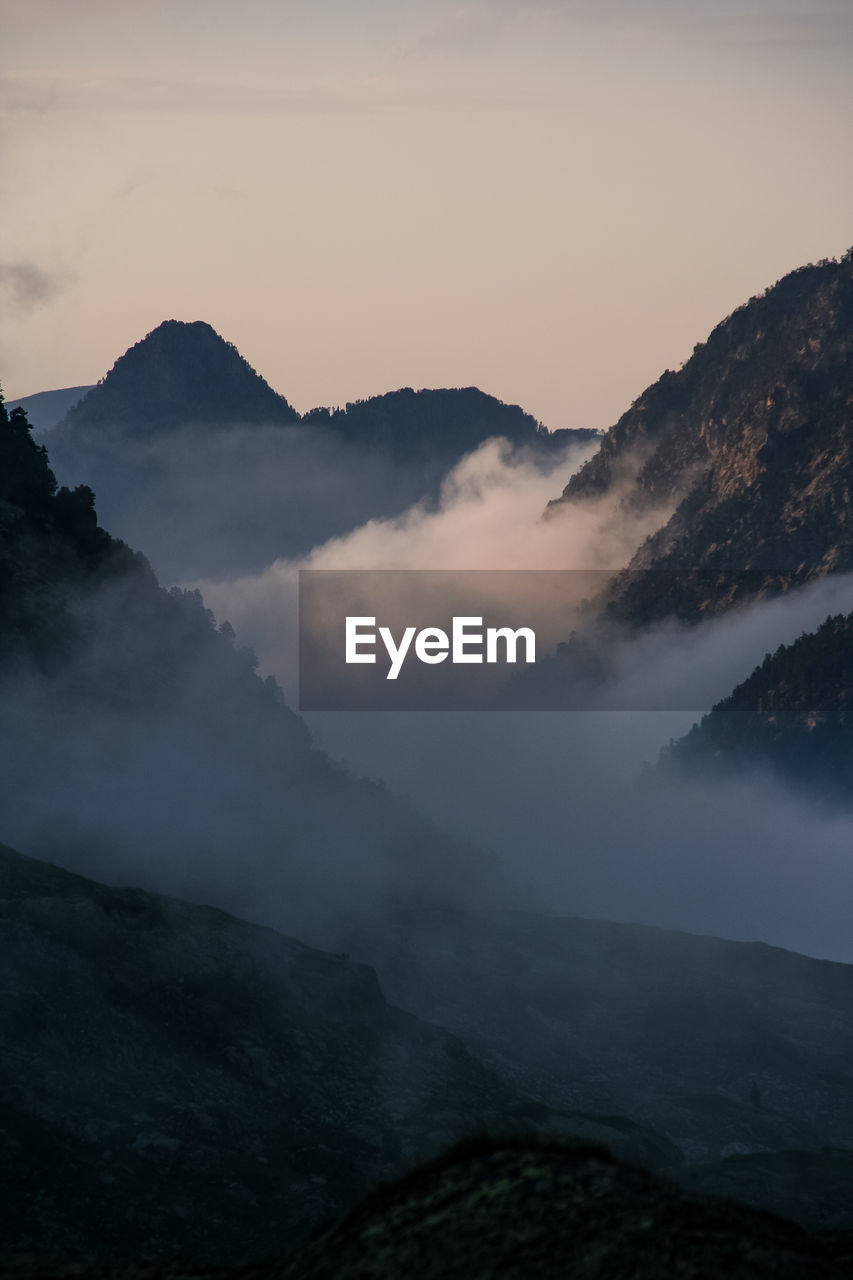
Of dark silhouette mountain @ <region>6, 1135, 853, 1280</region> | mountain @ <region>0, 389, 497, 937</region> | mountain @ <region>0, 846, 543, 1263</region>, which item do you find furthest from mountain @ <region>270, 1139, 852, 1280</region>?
mountain @ <region>0, 389, 497, 937</region>

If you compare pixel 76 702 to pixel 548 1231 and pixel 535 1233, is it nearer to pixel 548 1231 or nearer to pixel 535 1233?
pixel 535 1233

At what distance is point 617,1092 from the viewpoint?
504 ft

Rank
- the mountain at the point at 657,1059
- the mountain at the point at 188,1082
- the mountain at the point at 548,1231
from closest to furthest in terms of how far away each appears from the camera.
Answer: the mountain at the point at 548,1231, the mountain at the point at 188,1082, the mountain at the point at 657,1059

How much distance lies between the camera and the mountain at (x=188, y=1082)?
2734 inches

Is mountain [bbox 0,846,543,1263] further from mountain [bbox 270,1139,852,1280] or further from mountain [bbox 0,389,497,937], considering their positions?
mountain [bbox 0,389,497,937]

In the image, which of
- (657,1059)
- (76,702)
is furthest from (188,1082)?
(657,1059)

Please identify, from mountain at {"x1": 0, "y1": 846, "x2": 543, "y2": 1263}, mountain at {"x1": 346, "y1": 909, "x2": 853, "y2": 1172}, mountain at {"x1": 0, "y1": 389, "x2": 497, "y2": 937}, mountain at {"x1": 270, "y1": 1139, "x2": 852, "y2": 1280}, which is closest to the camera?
mountain at {"x1": 270, "y1": 1139, "x2": 852, "y2": 1280}

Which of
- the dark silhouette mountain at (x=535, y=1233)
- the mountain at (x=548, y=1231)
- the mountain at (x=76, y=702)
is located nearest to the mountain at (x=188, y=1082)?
the dark silhouette mountain at (x=535, y=1233)

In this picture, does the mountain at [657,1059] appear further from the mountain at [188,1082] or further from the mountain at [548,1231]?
the mountain at [548,1231]

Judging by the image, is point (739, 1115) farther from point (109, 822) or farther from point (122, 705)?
point (122, 705)

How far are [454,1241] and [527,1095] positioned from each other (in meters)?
122

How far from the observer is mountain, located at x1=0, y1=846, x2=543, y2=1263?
228 feet

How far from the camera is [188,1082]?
301 ft

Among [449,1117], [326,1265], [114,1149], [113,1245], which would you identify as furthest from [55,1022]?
[326,1265]
